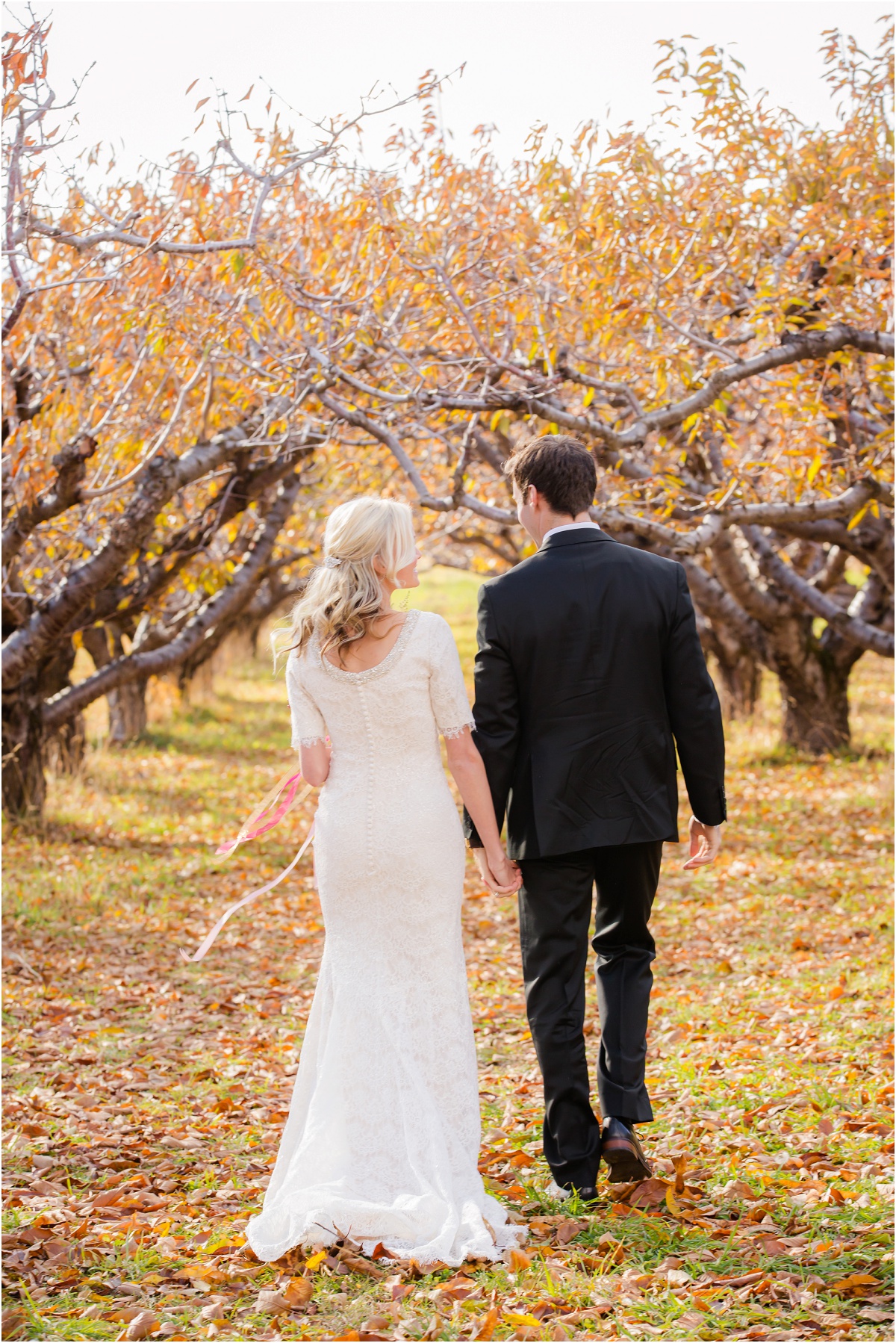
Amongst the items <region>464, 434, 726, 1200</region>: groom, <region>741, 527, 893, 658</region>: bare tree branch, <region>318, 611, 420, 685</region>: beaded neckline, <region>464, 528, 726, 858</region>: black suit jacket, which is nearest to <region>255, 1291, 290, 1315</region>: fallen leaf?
<region>464, 434, 726, 1200</region>: groom

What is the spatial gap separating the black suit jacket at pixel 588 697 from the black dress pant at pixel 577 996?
0.51ft

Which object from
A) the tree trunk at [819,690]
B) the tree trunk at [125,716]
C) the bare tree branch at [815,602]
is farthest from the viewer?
the tree trunk at [125,716]

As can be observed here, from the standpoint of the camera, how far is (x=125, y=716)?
707 inches

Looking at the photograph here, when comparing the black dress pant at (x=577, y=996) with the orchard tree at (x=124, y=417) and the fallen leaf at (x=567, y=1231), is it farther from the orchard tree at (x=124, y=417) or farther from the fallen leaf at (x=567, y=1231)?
the orchard tree at (x=124, y=417)

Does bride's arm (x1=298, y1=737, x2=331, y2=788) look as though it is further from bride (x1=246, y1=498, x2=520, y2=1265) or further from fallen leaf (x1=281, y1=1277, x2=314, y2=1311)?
fallen leaf (x1=281, y1=1277, x2=314, y2=1311)

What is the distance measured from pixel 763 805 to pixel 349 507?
949 cm

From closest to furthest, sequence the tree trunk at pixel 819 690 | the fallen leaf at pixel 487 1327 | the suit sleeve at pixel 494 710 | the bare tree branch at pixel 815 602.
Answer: the fallen leaf at pixel 487 1327
the suit sleeve at pixel 494 710
the bare tree branch at pixel 815 602
the tree trunk at pixel 819 690

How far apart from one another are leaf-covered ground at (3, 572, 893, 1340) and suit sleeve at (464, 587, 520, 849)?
102 cm

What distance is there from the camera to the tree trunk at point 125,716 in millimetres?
17875

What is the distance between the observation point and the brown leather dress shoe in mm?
4090

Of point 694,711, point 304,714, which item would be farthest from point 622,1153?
point 304,714

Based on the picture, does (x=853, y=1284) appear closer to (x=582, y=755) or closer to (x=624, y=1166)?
(x=624, y=1166)

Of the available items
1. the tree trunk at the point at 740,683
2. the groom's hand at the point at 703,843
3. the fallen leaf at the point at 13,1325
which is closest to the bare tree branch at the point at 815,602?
the tree trunk at the point at 740,683

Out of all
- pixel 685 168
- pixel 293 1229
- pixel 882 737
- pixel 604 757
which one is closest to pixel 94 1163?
pixel 293 1229
